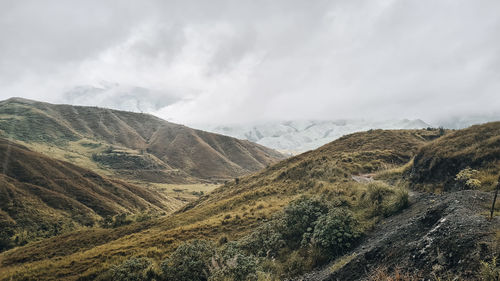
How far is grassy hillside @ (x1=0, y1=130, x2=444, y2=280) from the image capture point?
45.9 ft

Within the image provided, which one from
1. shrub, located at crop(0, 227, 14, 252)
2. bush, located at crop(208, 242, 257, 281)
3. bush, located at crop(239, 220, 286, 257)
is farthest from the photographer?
shrub, located at crop(0, 227, 14, 252)

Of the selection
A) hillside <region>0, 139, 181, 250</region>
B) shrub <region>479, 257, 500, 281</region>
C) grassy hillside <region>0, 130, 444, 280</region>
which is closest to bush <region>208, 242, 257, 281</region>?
grassy hillside <region>0, 130, 444, 280</region>

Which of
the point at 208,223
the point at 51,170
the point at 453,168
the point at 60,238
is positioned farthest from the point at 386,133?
the point at 51,170

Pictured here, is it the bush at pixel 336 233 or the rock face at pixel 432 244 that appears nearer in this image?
the rock face at pixel 432 244

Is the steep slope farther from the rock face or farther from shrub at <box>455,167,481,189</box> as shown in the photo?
the rock face

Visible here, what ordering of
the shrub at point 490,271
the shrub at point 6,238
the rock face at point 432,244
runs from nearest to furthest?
the shrub at point 490,271 → the rock face at point 432,244 → the shrub at point 6,238

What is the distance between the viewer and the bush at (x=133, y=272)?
1234cm

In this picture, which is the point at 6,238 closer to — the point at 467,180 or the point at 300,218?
the point at 300,218

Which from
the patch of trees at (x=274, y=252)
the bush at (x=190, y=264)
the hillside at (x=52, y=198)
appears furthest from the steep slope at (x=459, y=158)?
the hillside at (x=52, y=198)

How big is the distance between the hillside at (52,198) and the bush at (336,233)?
50.8 metres

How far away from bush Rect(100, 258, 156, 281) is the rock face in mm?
8169

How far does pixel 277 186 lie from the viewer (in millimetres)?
30719

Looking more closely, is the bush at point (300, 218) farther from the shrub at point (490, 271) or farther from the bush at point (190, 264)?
the shrub at point (490, 271)

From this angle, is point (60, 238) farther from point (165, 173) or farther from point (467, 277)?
point (165, 173)
